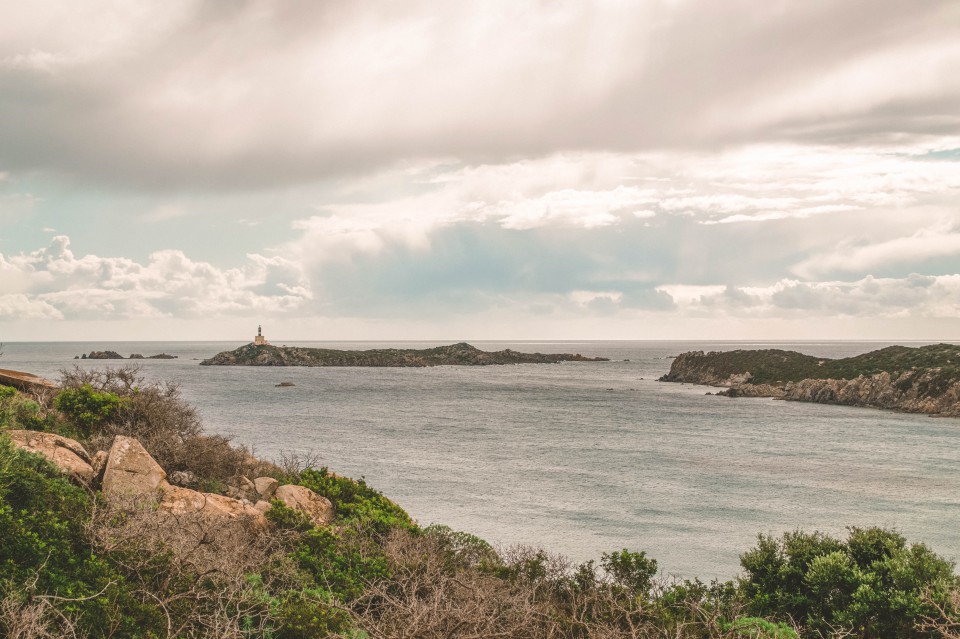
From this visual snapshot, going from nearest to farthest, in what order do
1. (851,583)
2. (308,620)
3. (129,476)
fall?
(308,620), (851,583), (129,476)

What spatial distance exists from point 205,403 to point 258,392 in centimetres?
1460

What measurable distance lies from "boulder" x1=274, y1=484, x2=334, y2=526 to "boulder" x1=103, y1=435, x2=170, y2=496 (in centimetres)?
325

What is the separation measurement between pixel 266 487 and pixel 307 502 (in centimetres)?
176

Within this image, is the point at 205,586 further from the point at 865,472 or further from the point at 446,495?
the point at 865,472

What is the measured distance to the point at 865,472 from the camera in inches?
1565

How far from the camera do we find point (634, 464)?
4138cm

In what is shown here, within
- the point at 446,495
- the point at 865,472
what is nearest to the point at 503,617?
the point at 446,495

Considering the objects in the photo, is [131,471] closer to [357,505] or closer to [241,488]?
[241,488]

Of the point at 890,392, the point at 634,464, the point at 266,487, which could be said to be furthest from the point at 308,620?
the point at 890,392

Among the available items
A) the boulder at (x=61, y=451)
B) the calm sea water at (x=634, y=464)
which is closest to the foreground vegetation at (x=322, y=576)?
the boulder at (x=61, y=451)

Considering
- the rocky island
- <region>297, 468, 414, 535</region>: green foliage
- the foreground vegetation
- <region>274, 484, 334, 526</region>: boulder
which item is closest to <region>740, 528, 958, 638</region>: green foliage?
the foreground vegetation

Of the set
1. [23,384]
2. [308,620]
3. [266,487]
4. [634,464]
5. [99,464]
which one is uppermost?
[23,384]

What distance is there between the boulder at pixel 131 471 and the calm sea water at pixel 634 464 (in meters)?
13.8

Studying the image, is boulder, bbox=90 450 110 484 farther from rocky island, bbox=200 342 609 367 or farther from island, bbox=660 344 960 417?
rocky island, bbox=200 342 609 367
